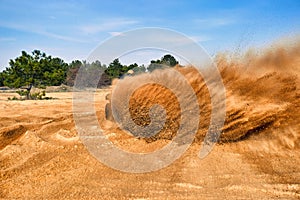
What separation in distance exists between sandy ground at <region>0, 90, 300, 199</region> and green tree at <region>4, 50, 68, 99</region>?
16798mm

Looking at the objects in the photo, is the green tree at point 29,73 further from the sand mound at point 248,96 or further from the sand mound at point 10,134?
the sand mound at point 248,96

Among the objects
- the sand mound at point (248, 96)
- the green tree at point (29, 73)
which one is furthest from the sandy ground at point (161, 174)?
the green tree at point (29, 73)

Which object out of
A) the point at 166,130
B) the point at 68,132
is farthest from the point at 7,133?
the point at 166,130

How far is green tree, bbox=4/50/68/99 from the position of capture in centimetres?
2041

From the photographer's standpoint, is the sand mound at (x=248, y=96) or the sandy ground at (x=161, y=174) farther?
the sand mound at (x=248, y=96)

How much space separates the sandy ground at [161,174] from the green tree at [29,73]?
16.8m

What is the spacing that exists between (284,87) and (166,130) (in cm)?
168

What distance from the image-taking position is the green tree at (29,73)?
20408mm

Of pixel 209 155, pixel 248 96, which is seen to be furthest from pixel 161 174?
pixel 248 96

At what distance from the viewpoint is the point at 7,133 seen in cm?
569

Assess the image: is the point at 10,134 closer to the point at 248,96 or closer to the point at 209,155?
the point at 209,155

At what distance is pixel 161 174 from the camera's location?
3.42 m

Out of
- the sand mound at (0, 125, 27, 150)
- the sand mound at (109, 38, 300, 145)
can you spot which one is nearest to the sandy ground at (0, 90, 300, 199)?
the sand mound at (109, 38, 300, 145)

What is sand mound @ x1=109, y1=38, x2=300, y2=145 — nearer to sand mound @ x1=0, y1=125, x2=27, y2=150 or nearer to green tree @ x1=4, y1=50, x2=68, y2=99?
sand mound @ x1=0, y1=125, x2=27, y2=150
